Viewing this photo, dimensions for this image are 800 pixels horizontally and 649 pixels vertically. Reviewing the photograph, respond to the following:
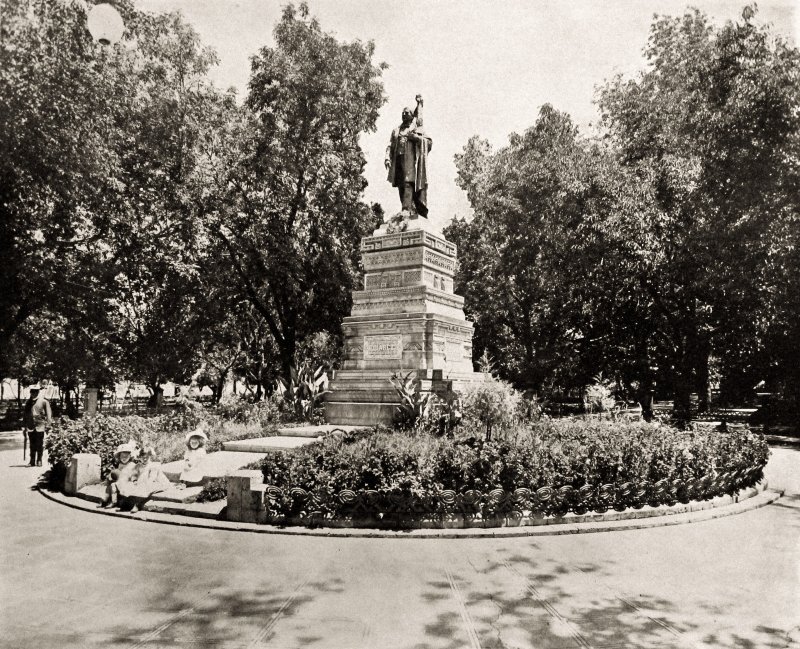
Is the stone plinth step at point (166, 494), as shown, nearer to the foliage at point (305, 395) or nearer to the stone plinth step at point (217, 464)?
the stone plinth step at point (217, 464)

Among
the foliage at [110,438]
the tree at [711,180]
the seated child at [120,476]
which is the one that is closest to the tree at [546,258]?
the tree at [711,180]

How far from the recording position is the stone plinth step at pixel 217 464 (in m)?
10.6

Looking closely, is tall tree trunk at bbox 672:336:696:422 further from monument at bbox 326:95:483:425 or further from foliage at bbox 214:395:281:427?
foliage at bbox 214:395:281:427

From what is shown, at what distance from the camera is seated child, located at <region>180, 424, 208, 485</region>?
33.6 ft

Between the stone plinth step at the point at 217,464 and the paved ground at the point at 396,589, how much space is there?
206cm

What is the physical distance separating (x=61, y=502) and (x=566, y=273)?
21113mm

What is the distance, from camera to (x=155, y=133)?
2125 centimetres

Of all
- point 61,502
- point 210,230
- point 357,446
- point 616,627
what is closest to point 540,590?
point 616,627

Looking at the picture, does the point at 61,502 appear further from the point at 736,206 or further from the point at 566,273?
the point at 566,273

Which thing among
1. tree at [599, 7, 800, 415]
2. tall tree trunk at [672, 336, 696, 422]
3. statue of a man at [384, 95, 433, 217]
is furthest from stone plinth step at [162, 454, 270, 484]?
tall tree trunk at [672, 336, 696, 422]

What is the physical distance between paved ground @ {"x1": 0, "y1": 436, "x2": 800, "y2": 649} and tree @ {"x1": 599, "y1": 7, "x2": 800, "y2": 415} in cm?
1225

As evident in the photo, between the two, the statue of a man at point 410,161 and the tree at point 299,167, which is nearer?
the statue of a man at point 410,161

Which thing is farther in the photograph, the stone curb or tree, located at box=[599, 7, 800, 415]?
tree, located at box=[599, 7, 800, 415]

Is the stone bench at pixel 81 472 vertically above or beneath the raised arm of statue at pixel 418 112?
beneath
